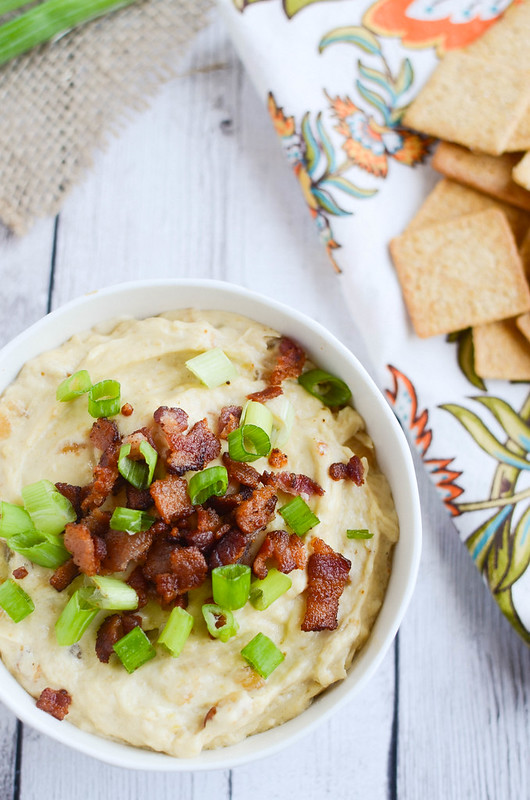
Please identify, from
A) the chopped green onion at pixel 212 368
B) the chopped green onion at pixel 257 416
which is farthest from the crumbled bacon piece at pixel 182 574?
the chopped green onion at pixel 212 368

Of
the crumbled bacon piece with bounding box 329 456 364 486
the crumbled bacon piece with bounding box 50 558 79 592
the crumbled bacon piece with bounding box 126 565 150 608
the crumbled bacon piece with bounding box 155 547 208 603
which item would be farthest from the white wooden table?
the crumbled bacon piece with bounding box 155 547 208 603

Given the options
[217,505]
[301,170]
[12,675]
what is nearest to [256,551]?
[217,505]

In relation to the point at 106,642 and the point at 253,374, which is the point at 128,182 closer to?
the point at 253,374

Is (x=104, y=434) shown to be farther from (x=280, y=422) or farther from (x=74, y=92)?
(x=74, y=92)

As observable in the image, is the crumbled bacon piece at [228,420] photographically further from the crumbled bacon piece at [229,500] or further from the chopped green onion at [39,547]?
the chopped green onion at [39,547]

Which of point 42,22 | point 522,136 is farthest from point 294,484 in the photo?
point 42,22
